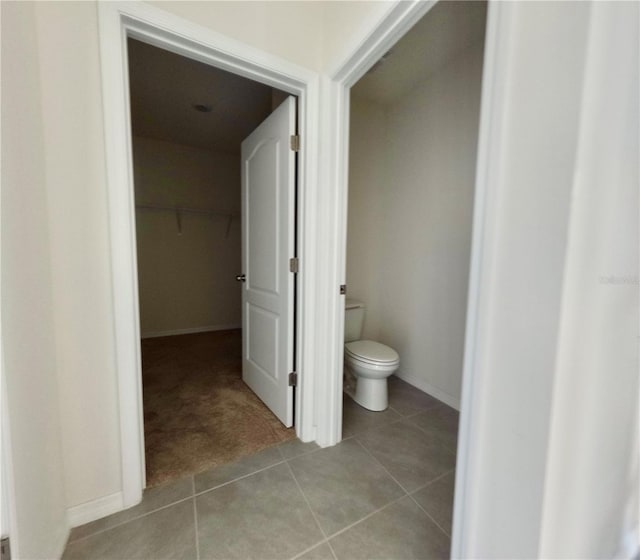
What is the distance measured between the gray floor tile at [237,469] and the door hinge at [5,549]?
2.25 ft

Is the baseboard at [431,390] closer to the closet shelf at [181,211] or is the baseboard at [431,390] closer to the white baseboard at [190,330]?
the white baseboard at [190,330]

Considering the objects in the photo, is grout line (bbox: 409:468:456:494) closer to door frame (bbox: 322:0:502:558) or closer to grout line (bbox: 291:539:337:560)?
grout line (bbox: 291:539:337:560)

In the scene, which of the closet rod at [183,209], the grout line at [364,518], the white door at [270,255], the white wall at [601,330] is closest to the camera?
the white wall at [601,330]

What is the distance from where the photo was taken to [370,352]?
1972 millimetres

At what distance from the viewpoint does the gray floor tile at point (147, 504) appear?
1.11m

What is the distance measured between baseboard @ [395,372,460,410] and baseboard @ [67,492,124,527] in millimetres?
1990

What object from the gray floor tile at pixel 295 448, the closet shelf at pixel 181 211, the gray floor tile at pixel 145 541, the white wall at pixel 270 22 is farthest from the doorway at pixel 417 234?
the closet shelf at pixel 181 211

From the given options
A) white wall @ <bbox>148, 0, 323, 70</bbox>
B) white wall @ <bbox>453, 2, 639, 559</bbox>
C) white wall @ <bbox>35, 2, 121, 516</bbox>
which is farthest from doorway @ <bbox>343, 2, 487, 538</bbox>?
white wall @ <bbox>35, 2, 121, 516</bbox>

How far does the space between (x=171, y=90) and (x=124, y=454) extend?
2653 millimetres

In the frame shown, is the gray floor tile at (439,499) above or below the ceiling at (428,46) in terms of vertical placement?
below

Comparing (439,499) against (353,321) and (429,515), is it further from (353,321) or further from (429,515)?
(353,321)

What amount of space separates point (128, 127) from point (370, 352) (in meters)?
1.78

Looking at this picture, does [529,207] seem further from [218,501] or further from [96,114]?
[218,501]

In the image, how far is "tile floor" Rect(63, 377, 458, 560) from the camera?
3.42 ft
